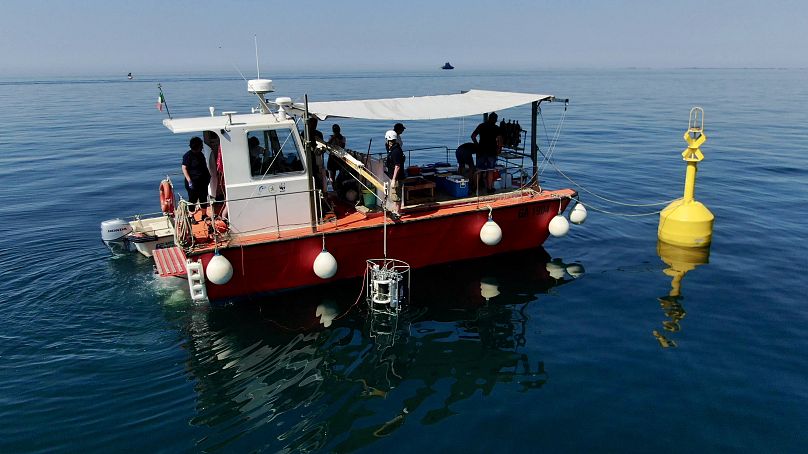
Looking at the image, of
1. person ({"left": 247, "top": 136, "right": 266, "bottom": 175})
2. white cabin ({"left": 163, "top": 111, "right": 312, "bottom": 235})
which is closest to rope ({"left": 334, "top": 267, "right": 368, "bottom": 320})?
white cabin ({"left": 163, "top": 111, "right": 312, "bottom": 235})

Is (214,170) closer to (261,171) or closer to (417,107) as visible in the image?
(261,171)

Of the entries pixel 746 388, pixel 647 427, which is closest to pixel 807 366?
pixel 746 388

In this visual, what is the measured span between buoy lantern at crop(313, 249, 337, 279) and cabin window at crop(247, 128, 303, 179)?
174 cm

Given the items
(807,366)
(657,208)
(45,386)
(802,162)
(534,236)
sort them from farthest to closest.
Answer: (802,162), (657,208), (534,236), (807,366), (45,386)

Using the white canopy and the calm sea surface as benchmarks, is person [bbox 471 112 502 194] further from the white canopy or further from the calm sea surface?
the calm sea surface

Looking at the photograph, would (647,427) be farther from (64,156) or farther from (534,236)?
(64,156)

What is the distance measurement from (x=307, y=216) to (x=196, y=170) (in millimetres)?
2304

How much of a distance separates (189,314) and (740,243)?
13247mm

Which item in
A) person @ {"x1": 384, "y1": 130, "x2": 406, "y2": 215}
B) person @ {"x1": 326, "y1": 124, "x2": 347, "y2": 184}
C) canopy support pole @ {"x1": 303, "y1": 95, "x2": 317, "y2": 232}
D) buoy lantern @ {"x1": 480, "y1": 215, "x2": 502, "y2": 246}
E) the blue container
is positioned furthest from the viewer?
the blue container

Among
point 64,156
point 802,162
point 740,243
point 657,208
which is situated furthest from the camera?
point 64,156

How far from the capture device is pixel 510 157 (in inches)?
511

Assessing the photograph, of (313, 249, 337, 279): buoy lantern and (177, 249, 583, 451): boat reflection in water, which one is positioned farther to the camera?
(313, 249, 337, 279): buoy lantern

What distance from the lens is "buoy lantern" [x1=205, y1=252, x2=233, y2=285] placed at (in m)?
9.25

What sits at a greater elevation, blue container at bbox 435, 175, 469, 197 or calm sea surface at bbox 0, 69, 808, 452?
blue container at bbox 435, 175, 469, 197
